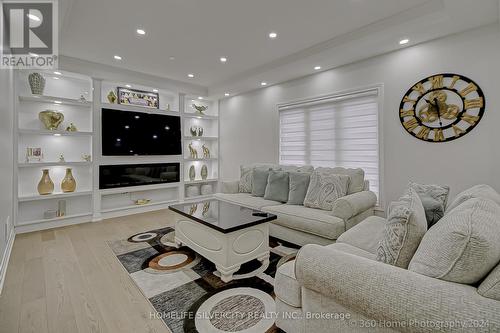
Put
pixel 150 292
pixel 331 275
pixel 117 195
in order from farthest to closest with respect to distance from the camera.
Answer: pixel 117 195, pixel 150 292, pixel 331 275

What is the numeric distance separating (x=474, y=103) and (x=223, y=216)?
3.09m

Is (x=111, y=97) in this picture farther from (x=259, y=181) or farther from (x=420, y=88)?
(x=420, y=88)

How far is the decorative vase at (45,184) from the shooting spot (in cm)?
368

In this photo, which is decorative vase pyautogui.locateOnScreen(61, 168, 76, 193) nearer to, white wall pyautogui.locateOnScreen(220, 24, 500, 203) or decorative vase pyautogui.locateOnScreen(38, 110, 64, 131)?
decorative vase pyautogui.locateOnScreen(38, 110, 64, 131)

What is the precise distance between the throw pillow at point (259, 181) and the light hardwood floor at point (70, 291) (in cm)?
218

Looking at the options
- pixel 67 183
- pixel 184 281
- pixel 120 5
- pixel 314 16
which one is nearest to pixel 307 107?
pixel 314 16

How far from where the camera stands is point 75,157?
4.16 metres

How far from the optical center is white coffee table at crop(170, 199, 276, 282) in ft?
7.09

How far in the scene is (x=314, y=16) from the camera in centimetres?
265

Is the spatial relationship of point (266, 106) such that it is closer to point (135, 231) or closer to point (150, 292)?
point (135, 231)

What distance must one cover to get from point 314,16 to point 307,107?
1735mm

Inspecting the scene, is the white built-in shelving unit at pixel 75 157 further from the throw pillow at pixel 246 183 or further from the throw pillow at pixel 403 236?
the throw pillow at pixel 403 236

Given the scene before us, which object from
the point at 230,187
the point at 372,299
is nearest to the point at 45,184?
the point at 230,187

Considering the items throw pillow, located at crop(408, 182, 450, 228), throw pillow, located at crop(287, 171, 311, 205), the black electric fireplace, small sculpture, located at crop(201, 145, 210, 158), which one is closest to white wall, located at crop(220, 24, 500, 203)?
throw pillow, located at crop(408, 182, 450, 228)
